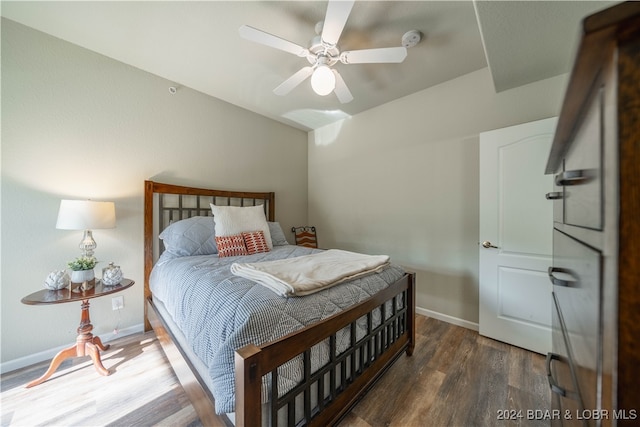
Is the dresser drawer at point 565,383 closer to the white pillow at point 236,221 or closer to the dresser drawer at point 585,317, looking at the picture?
the dresser drawer at point 585,317

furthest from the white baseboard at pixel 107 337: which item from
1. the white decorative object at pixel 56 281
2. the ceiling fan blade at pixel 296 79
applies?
the ceiling fan blade at pixel 296 79

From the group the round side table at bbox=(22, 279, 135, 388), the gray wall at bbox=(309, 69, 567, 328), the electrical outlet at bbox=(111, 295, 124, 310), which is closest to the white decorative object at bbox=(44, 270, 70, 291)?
the round side table at bbox=(22, 279, 135, 388)

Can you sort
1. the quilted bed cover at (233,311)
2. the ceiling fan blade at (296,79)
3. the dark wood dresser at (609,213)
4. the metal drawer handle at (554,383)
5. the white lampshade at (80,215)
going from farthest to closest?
the ceiling fan blade at (296,79) < the white lampshade at (80,215) < the quilted bed cover at (233,311) < the metal drawer handle at (554,383) < the dark wood dresser at (609,213)

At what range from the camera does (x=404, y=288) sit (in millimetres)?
1891

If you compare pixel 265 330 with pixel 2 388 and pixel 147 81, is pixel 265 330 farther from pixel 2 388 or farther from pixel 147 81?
pixel 147 81

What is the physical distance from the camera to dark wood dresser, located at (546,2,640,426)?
31cm

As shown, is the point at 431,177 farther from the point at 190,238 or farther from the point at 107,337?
the point at 107,337

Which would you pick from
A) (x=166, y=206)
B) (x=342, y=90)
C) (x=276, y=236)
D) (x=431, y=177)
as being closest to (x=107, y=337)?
(x=166, y=206)

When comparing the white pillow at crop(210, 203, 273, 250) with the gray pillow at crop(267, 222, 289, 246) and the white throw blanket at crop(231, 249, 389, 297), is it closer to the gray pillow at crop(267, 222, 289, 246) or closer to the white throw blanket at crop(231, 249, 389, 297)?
the gray pillow at crop(267, 222, 289, 246)

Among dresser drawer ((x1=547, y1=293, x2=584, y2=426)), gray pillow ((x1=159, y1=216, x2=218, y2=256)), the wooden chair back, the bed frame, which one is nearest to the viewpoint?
dresser drawer ((x1=547, y1=293, x2=584, y2=426))

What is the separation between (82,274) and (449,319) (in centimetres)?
342

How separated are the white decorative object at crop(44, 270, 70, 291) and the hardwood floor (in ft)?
2.09

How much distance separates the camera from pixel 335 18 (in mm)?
1407

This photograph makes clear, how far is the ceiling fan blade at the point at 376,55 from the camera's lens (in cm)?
167
